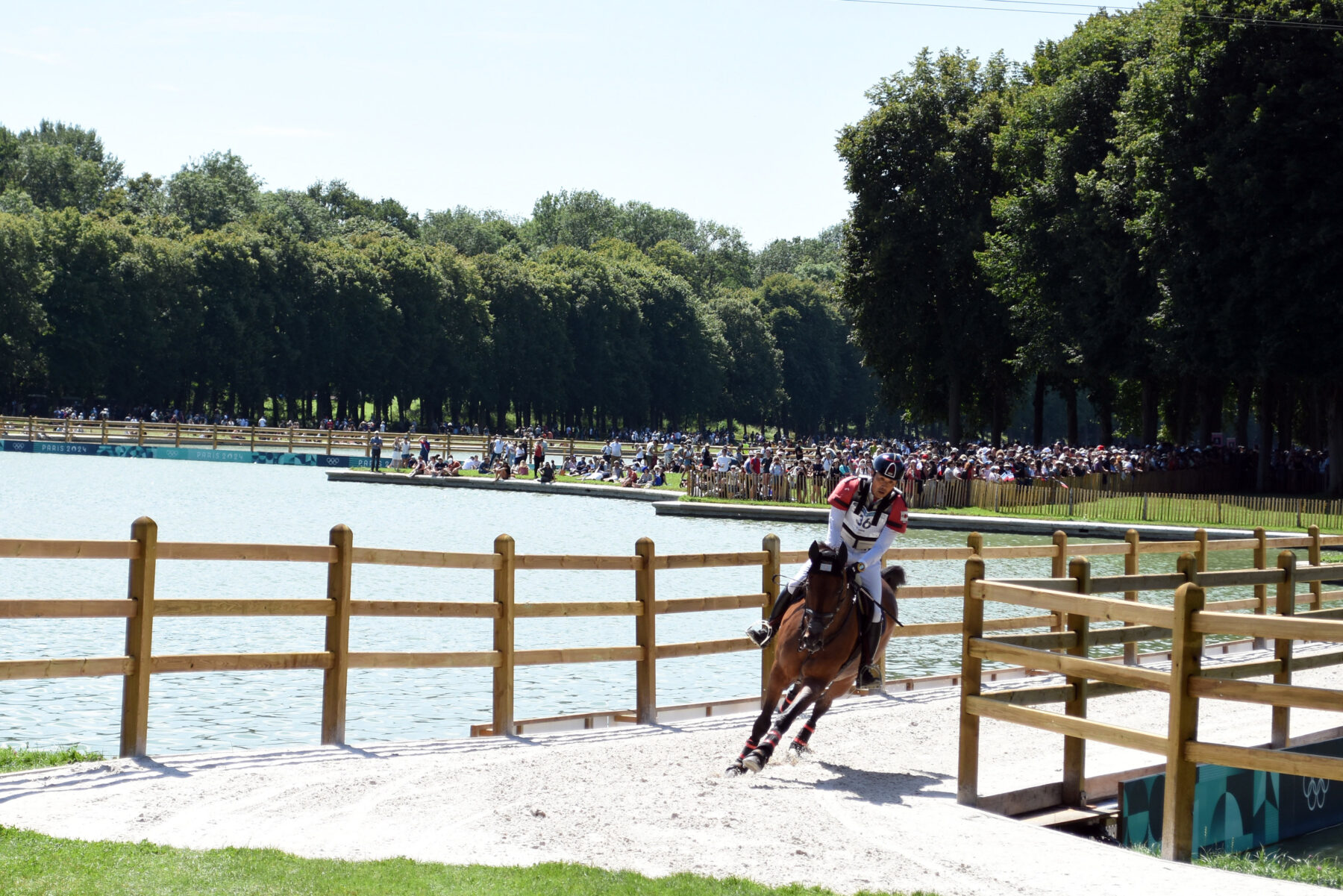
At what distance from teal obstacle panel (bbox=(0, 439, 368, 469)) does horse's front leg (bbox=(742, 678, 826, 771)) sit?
211ft

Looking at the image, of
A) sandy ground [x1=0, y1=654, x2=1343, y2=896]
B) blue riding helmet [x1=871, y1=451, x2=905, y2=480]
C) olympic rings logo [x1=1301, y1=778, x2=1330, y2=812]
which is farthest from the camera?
olympic rings logo [x1=1301, y1=778, x2=1330, y2=812]

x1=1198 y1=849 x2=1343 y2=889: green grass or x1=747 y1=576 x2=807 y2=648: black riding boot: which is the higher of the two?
x1=747 y1=576 x2=807 y2=648: black riding boot

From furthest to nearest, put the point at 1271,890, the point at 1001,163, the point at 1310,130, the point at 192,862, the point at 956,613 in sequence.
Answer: the point at 1001,163 < the point at 1310,130 < the point at 956,613 < the point at 1271,890 < the point at 192,862

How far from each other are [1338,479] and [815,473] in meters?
16.9

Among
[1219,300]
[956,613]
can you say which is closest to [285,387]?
[1219,300]

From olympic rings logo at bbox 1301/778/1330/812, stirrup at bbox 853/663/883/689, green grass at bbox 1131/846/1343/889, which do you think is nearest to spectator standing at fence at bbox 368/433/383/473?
stirrup at bbox 853/663/883/689

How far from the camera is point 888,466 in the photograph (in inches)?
404

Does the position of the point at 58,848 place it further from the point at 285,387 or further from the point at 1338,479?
the point at 285,387

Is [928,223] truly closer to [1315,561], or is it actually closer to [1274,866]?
[1315,561]

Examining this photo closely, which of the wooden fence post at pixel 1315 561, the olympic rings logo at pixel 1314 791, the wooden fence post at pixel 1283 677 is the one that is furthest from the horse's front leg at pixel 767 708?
the wooden fence post at pixel 1315 561

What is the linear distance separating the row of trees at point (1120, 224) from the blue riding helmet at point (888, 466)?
125 ft

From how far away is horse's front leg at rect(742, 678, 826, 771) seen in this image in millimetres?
10336

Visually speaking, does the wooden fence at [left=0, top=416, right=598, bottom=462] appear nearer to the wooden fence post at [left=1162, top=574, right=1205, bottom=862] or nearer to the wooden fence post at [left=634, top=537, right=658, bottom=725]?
the wooden fence post at [left=634, top=537, right=658, bottom=725]

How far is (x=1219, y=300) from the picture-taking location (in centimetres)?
4819
